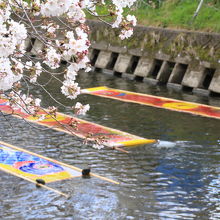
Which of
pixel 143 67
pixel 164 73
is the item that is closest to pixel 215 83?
pixel 164 73

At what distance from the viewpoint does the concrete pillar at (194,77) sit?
23234 millimetres

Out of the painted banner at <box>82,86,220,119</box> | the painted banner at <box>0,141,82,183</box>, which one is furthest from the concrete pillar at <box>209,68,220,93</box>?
the painted banner at <box>0,141,82,183</box>

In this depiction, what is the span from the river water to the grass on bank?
8.15 meters

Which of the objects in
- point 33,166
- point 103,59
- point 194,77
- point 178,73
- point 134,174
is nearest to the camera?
point 134,174

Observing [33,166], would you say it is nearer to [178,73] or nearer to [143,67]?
[178,73]

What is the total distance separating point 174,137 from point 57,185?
16.1 ft

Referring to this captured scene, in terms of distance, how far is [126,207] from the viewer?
10.3 meters

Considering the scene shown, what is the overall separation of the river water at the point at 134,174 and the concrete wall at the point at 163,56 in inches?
206

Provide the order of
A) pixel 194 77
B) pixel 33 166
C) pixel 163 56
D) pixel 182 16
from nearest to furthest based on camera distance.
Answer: pixel 33 166, pixel 194 77, pixel 163 56, pixel 182 16

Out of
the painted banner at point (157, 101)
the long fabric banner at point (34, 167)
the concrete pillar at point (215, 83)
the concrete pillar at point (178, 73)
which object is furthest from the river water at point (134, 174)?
the concrete pillar at point (178, 73)

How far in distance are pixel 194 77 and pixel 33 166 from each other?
12.3 meters

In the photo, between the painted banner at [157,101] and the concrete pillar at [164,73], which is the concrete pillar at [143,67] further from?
the painted banner at [157,101]

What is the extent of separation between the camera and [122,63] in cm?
2720

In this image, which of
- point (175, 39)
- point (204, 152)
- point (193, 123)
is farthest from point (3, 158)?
point (175, 39)
